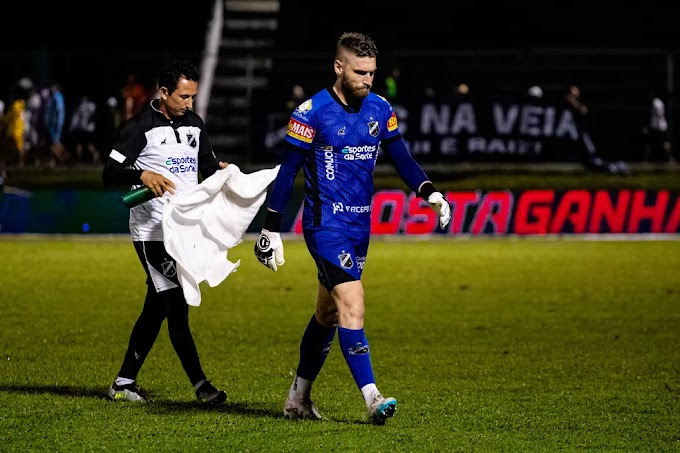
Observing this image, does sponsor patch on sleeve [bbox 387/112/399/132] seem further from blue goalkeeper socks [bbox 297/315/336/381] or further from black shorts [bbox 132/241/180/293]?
black shorts [bbox 132/241/180/293]

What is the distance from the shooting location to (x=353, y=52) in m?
6.87

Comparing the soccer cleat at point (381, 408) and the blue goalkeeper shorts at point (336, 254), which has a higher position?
the blue goalkeeper shorts at point (336, 254)

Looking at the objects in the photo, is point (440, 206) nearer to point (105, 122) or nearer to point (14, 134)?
point (105, 122)

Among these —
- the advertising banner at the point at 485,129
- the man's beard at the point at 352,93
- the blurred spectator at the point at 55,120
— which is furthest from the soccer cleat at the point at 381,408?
the blurred spectator at the point at 55,120

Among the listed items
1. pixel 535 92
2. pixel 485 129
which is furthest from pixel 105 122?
pixel 535 92

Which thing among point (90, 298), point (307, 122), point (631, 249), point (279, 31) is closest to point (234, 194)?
point (307, 122)

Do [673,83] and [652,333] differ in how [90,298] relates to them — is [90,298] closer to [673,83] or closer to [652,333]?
[652,333]

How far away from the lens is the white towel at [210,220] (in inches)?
299

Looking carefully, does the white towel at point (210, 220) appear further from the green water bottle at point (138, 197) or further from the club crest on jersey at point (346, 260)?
the club crest on jersey at point (346, 260)

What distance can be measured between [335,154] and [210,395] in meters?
1.77

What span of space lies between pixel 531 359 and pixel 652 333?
203 centimetres

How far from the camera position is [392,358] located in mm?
9883

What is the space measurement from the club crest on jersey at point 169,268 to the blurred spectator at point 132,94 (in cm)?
1615

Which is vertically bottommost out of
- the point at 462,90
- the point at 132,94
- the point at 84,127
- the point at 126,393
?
the point at 126,393
